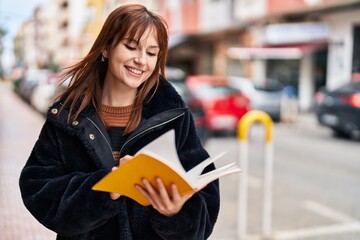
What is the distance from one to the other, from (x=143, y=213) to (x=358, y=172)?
7.10m

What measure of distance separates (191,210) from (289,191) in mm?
5534

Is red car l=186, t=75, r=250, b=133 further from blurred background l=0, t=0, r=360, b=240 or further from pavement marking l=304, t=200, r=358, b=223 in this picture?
pavement marking l=304, t=200, r=358, b=223

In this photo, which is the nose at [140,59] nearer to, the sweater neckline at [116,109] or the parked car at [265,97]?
the sweater neckline at [116,109]

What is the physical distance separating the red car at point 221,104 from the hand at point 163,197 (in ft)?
34.9

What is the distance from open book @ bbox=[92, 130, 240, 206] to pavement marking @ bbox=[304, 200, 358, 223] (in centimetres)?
451

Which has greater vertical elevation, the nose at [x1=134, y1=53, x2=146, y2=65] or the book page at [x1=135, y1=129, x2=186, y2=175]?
the nose at [x1=134, y1=53, x2=146, y2=65]

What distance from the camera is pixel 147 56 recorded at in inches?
65.5

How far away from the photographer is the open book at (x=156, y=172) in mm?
1279

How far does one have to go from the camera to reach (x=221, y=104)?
1230cm

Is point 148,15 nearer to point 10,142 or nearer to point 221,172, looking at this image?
point 221,172

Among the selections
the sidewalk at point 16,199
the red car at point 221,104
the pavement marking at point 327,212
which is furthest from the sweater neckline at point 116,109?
the red car at point 221,104

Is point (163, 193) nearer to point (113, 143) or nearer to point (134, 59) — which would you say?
point (113, 143)

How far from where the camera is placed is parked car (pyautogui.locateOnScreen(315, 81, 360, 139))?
1173 centimetres

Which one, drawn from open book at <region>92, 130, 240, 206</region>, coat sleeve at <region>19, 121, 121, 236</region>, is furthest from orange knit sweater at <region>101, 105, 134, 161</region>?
open book at <region>92, 130, 240, 206</region>
